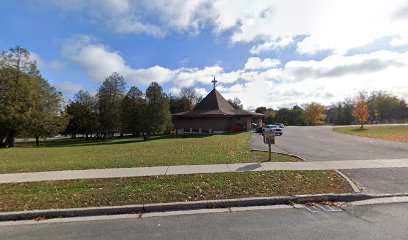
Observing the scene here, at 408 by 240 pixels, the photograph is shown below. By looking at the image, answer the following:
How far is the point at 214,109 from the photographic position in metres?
45.9

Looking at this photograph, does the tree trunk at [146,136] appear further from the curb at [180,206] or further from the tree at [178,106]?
the curb at [180,206]

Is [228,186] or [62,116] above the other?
[62,116]

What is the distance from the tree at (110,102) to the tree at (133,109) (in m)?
4.81

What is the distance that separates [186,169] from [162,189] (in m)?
2.42

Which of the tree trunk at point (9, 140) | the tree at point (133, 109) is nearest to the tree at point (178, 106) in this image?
the tree at point (133, 109)

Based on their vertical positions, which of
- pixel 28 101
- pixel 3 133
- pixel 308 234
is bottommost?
pixel 308 234

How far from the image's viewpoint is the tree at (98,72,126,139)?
4788 centimetres

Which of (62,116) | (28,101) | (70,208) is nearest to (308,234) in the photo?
(70,208)

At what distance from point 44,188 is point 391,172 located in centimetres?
1085

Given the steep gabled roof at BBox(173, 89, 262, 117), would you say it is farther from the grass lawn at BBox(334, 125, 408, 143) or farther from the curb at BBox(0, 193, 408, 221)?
the curb at BBox(0, 193, 408, 221)

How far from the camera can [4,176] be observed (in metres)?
9.42

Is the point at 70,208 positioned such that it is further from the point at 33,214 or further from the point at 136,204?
the point at 136,204

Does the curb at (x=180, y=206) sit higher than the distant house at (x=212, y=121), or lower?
lower

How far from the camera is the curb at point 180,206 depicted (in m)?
5.77
